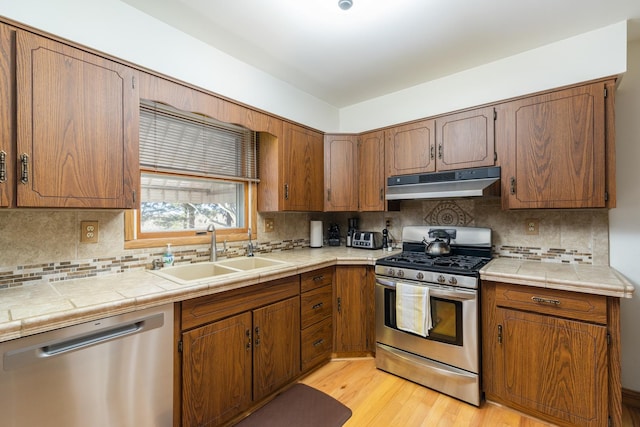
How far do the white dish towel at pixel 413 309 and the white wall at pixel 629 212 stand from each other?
4.43 ft

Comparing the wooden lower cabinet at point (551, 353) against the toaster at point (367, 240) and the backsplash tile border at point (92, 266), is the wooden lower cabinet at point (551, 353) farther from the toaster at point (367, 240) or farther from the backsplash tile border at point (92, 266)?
the backsplash tile border at point (92, 266)

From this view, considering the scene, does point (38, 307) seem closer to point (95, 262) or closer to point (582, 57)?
point (95, 262)

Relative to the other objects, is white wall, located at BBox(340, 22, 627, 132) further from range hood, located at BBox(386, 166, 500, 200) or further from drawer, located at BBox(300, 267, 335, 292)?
drawer, located at BBox(300, 267, 335, 292)

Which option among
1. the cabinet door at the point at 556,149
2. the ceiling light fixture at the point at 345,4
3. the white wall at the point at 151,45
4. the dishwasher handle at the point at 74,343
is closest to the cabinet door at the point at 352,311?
the cabinet door at the point at 556,149

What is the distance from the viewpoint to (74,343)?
1138 millimetres

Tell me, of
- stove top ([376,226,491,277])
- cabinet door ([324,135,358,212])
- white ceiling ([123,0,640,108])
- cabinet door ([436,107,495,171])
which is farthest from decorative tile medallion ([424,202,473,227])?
white ceiling ([123,0,640,108])

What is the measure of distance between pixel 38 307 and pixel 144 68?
1.36 metres

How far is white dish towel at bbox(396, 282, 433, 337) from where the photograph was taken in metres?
2.03

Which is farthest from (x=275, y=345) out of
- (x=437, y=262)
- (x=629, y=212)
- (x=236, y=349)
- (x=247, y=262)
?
(x=629, y=212)

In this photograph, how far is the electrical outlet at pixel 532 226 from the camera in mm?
2258

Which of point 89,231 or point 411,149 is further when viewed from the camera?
point 411,149

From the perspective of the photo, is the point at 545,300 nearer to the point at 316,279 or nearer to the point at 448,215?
the point at 448,215

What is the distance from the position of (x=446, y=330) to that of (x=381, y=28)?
215 cm

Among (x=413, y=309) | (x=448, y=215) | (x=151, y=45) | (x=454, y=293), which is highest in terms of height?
(x=151, y=45)
